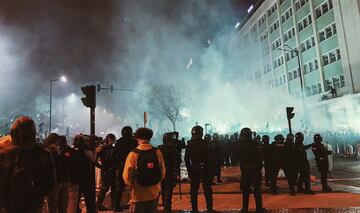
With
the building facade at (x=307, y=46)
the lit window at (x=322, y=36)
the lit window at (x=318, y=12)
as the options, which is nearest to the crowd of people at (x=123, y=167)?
the building facade at (x=307, y=46)

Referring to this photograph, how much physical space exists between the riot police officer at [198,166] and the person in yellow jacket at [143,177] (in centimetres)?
275

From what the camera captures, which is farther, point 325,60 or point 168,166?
point 325,60

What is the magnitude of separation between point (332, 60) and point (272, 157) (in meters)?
31.5

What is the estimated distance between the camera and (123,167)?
691 centimetres

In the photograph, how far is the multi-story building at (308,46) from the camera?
33.6 metres

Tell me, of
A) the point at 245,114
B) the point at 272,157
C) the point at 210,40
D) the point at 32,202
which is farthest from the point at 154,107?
the point at 32,202

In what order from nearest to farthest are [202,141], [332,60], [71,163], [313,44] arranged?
1. [71,163]
2. [202,141]
3. [332,60]
4. [313,44]

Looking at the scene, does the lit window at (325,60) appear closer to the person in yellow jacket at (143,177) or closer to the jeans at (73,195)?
the jeans at (73,195)

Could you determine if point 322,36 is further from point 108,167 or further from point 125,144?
point 108,167

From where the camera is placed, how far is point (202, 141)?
7.34 m

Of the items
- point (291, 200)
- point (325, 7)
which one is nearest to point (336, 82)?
point (325, 7)

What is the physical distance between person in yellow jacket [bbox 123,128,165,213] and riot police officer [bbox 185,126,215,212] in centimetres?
275

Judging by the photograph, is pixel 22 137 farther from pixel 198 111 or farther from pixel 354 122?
pixel 198 111

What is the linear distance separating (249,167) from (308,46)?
1589 inches
